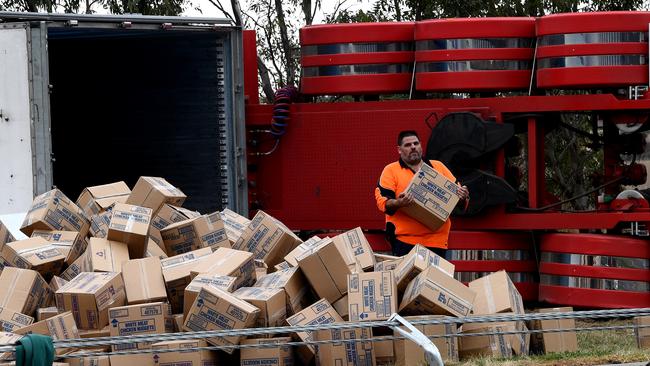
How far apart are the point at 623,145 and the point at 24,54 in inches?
211

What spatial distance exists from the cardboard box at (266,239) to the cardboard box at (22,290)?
1636 mm

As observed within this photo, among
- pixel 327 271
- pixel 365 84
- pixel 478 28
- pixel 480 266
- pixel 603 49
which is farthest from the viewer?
pixel 365 84

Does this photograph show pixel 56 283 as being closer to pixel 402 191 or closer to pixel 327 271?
pixel 327 271

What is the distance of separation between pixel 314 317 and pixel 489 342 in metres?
1.09

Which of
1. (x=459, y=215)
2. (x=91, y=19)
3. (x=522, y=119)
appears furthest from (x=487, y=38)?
(x=91, y=19)

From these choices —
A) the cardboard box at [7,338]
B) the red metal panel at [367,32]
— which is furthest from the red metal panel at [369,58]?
the cardboard box at [7,338]

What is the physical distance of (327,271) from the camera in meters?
9.18

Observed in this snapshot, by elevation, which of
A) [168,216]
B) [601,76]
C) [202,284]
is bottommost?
[202,284]

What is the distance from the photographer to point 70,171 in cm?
1511

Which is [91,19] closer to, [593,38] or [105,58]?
[105,58]

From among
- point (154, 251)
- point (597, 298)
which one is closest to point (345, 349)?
point (154, 251)

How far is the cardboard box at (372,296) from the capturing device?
8695 mm

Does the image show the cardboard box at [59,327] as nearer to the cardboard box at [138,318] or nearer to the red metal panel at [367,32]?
the cardboard box at [138,318]

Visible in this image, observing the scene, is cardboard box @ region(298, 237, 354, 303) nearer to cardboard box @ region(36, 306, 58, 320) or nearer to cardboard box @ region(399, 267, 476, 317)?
cardboard box @ region(399, 267, 476, 317)
